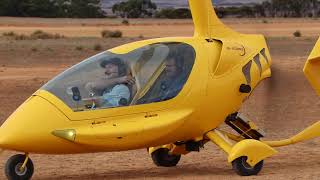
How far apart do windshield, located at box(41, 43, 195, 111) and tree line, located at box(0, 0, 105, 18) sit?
4036 inches

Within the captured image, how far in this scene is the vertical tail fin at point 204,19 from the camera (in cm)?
1471

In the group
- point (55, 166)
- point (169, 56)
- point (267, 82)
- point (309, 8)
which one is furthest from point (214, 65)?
point (309, 8)

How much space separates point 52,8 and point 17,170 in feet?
362

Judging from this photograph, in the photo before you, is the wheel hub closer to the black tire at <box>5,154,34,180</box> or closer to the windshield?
the black tire at <box>5,154,34,180</box>

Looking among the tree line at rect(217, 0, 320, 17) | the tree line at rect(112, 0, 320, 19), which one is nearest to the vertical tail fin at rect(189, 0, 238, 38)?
the tree line at rect(112, 0, 320, 19)

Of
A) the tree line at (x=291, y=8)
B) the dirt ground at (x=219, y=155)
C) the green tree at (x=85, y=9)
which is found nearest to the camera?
the dirt ground at (x=219, y=155)

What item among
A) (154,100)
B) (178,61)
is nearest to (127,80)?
(154,100)

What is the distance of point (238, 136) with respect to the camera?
593 inches

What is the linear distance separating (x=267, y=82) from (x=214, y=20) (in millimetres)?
1483

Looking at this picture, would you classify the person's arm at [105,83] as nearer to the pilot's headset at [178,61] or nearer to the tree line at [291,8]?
the pilot's headset at [178,61]

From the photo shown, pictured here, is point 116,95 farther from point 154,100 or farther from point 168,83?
point 168,83

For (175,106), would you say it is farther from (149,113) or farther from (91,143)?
(91,143)

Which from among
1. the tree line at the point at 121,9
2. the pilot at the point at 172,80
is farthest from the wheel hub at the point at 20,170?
the tree line at the point at 121,9

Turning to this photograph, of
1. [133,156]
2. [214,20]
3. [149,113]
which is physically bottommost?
[133,156]
